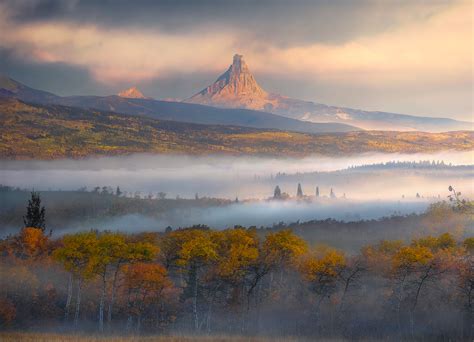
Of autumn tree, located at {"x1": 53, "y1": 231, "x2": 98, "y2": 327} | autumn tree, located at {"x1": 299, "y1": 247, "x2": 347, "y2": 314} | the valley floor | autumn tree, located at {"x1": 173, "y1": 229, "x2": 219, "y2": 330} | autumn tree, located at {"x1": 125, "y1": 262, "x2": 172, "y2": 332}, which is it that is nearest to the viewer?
the valley floor

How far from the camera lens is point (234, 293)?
92688 millimetres

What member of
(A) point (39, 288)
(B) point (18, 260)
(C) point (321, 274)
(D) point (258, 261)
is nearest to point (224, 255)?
(D) point (258, 261)

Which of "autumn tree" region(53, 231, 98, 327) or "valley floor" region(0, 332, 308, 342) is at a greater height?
"autumn tree" region(53, 231, 98, 327)

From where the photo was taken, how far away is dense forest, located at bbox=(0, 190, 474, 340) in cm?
8325

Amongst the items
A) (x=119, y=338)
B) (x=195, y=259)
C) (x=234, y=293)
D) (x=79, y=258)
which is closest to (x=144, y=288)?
(x=195, y=259)

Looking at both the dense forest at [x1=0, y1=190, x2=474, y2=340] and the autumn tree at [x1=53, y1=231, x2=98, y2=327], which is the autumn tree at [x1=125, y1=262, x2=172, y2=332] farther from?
the autumn tree at [x1=53, y1=231, x2=98, y2=327]

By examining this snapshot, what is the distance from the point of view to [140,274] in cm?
9181

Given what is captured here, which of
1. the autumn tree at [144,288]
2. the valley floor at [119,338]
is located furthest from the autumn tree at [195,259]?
the valley floor at [119,338]

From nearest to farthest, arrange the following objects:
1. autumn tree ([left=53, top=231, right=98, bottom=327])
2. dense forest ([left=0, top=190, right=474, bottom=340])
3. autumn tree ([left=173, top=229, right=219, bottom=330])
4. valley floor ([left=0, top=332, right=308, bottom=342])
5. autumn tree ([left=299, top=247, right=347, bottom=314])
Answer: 1. valley floor ([left=0, top=332, right=308, bottom=342])
2. dense forest ([left=0, top=190, right=474, bottom=340])
3. autumn tree ([left=299, top=247, right=347, bottom=314])
4. autumn tree ([left=173, top=229, right=219, bottom=330])
5. autumn tree ([left=53, top=231, right=98, bottom=327])

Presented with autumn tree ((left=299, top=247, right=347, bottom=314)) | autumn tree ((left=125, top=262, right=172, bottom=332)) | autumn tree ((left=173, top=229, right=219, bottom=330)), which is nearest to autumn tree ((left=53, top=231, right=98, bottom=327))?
autumn tree ((left=125, top=262, right=172, bottom=332))

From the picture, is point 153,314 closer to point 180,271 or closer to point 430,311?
point 180,271

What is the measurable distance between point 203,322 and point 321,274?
2294 centimetres

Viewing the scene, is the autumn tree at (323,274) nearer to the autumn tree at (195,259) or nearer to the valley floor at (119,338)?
the autumn tree at (195,259)

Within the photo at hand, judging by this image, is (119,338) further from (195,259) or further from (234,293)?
(195,259)
